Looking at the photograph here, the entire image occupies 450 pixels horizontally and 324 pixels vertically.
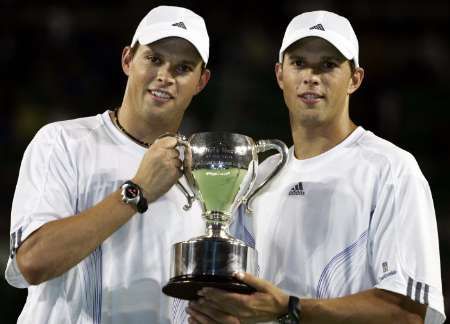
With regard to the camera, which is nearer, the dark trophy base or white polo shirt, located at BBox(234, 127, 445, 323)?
the dark trophy base

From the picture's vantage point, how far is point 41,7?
10.1m

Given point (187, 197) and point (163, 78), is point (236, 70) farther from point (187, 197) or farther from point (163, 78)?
point (187, 197)

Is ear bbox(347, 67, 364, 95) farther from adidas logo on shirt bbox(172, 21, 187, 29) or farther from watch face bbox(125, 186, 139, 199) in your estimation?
watch face bbox(125, 186, 139, 199)

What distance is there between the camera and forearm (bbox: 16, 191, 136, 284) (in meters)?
4.06

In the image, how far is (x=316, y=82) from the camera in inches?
173

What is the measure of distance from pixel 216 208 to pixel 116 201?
39cm

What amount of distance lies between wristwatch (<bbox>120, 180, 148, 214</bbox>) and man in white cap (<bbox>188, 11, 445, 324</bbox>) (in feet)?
1.36

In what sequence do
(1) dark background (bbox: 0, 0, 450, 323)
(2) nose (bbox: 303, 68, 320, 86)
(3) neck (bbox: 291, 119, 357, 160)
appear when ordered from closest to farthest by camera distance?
(2) nose (bbox: 303, 68, 320, 86), (3) neck (bbox: 291, 119, 357, 160), (1) dark background (bbox: 0, 0, 450, 323)

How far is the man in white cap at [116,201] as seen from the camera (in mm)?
4102

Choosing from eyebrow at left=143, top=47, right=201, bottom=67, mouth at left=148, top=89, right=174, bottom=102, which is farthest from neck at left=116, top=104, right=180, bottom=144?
eyebrow at left=143, top=47, right=201, bottom=67

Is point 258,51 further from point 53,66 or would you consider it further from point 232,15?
point 53,66

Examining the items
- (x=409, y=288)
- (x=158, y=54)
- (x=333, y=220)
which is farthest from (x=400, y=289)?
(x=158, y=54)

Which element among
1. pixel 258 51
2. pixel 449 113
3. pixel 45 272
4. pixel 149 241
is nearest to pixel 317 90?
pixel 149 241

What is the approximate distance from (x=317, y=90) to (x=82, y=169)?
3.38 feet
